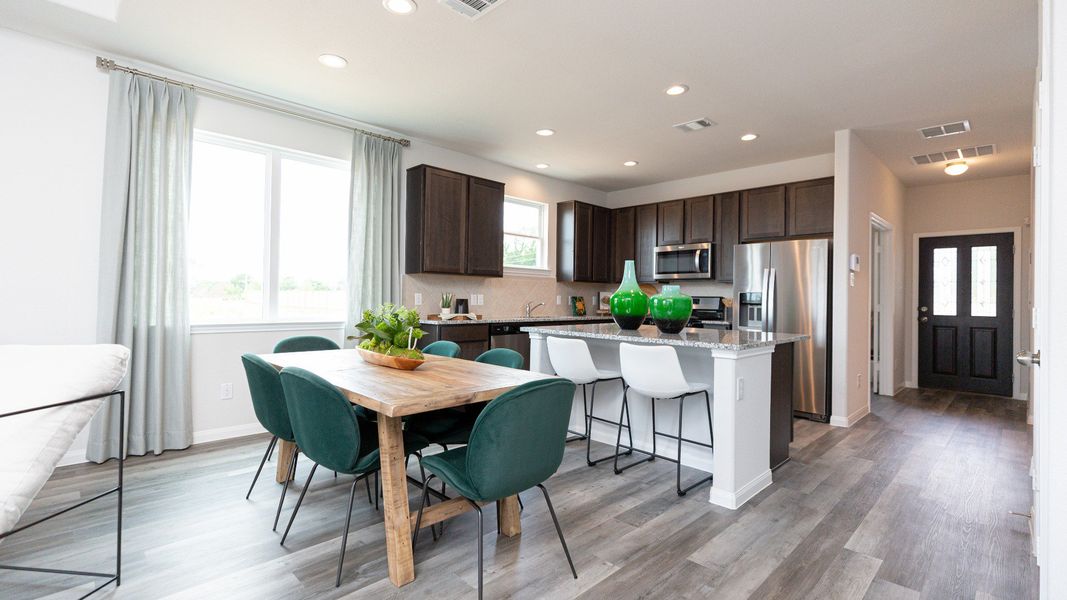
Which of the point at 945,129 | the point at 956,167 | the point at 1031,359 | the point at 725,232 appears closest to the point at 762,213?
the point at 725,232

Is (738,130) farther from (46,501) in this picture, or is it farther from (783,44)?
(46,501)

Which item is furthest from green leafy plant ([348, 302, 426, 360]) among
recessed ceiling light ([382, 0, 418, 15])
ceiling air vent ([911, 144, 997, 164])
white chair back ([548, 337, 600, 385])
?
ceiling air vent ([911, 144, 997, 164])

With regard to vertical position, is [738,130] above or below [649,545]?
above

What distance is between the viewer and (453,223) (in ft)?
16.1

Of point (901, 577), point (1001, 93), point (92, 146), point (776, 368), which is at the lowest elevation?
point (901, 577)

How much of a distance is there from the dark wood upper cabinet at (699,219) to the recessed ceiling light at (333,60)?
13.5 ft

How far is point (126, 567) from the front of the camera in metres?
1.98

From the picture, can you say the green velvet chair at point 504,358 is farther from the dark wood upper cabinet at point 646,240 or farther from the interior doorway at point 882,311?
the interior doorway at point 882,311

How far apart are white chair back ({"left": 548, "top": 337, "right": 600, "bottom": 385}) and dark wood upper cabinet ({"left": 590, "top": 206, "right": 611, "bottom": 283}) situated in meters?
3.27

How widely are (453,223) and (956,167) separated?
5.37m

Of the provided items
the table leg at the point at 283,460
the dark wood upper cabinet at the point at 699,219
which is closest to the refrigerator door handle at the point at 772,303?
the dark wood upper cabinet at the point at 699,219

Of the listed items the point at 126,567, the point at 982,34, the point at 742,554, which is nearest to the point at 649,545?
→ the point at 742,554

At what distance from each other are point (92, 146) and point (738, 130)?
15.9ft

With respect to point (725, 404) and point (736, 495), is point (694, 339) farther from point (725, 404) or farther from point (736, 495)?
point (736, 495)
